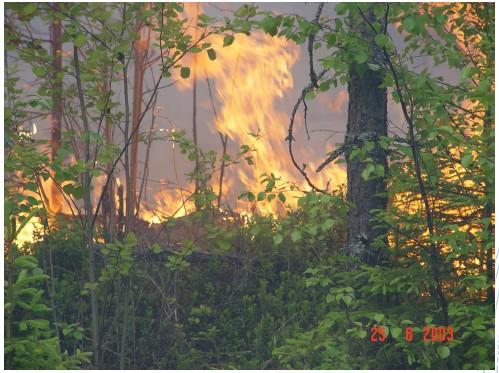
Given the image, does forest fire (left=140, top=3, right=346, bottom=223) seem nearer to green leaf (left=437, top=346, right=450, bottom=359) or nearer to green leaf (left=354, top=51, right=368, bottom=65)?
green leaf (left=354, top=51, right=368, bottom=65)

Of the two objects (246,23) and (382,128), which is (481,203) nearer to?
(382,128)

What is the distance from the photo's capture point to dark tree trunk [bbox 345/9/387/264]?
468cm

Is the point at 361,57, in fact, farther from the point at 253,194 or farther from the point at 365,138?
the point at 365,138

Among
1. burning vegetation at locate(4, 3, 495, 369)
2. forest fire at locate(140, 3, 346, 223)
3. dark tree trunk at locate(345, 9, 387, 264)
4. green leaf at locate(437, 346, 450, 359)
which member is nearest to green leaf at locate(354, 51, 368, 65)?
burning vegetation at locate(4, 3, 495, 369)

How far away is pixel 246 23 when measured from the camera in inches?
151

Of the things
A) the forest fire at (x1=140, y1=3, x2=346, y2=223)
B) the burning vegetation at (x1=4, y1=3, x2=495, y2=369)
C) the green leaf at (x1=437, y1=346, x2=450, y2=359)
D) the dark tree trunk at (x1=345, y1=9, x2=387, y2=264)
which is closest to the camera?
the green leaf at (x1=437, y1=346, x2=450, y2=359)

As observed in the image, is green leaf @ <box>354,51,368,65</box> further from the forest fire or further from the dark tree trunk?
the forest fire

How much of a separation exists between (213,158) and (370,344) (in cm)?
211

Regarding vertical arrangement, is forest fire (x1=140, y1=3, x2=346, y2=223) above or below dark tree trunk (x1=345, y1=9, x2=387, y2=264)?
above

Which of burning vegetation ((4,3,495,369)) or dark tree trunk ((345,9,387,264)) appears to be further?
dark tree trunk ((345,9,387,264))

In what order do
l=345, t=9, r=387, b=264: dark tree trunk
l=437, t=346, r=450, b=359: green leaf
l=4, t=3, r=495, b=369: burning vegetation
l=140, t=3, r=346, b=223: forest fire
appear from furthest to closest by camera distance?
l=140, t=3, r=346, b=223: forest fire < l=345, t=9, r=387, b=264: dark tree trunk < l=4, t=3, r=495, b=369: burning vegetation < l=437, t=346, r=450, b=359: green leaf

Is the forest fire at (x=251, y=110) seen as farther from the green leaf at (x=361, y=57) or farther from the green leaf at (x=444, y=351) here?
the green leaf at (x=444, y=351)

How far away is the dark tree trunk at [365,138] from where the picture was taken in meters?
4.68

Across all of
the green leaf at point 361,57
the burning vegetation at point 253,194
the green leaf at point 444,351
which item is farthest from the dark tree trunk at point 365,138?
the green leaf at point 444,351
